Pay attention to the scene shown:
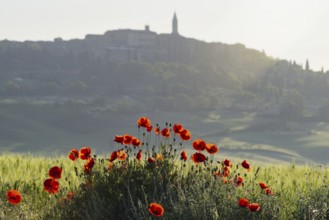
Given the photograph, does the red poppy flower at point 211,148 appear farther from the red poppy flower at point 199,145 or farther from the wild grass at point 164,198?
the wild grass at point 164,198

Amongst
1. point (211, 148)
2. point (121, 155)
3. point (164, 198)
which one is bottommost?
point (164, 198)

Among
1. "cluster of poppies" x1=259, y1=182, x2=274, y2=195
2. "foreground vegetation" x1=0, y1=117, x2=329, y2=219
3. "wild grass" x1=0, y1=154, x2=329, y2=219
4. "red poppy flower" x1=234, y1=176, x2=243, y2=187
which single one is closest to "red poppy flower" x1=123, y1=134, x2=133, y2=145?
"foreground vegetation" x1=0, y1=117, x2=329, y2=219

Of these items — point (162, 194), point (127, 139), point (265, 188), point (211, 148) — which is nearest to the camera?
point (162, 194)

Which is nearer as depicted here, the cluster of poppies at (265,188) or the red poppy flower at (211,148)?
the cluster of poppies at (265,188)

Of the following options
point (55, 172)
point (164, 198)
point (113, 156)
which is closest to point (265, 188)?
point (164, 198)

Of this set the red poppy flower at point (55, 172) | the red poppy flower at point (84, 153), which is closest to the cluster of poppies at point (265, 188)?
the red poppy flower at point (84, 153)

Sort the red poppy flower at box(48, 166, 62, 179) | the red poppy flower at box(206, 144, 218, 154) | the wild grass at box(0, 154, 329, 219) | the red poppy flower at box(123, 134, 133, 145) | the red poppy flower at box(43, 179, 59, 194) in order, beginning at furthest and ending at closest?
the red poppy flower at box(123, 134, 133, 145)
the red poppy flower at box(206, 144, 218, 154)
the red poppy flower at box(48, 166, 62, 179)
the red poppy flower at box(43, 179, 59, 194)
the wild grass at box(0, 154, 329, 219)

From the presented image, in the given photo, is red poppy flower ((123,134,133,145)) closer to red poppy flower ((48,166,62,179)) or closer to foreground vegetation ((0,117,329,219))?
foreground vegetation ((0,117,329,219))

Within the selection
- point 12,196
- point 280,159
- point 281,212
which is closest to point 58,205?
point 12,196

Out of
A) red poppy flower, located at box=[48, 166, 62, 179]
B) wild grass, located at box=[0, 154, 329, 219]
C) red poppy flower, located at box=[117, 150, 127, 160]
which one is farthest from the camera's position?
red poppy flower, located at box=[117, 150, 127, 160]

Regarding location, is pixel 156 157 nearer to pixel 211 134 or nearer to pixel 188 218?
pixel 188 218

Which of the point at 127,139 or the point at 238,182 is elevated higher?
the point at 127,139

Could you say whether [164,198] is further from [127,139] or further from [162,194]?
[127,139]

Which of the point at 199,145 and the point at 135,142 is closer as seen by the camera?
the point at 199,145
